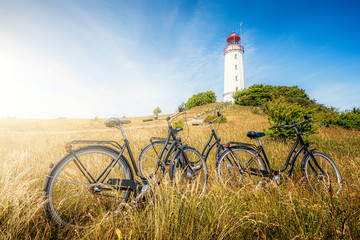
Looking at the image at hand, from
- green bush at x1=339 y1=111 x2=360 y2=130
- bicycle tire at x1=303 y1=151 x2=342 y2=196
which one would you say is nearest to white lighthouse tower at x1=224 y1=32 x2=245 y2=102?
green bush at x1=339 y1=111 x2=360 y2=130

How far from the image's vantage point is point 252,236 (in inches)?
64.7

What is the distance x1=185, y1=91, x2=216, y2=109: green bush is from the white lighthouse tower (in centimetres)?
1223

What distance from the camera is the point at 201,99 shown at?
176 ft

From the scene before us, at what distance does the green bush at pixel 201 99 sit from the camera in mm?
53594

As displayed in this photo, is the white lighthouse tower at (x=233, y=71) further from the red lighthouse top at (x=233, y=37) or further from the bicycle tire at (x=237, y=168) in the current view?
the bicycle tire at (x=237, y=168)

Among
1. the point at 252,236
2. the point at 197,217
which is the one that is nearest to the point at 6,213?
the point at 197,217

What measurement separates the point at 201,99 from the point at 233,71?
52.3 feet

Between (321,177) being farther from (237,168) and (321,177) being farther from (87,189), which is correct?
(87,189)

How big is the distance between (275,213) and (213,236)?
0.78 meters

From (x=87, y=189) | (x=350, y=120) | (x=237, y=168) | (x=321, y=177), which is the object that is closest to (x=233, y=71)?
(x=350, y=120)

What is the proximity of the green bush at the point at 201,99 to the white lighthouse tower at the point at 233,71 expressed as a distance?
1223 centimetres

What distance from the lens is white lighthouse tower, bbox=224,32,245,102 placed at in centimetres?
4028

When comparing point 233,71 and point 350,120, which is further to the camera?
point 233,71

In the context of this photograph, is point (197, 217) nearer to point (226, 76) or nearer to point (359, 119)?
point (359, 119)
